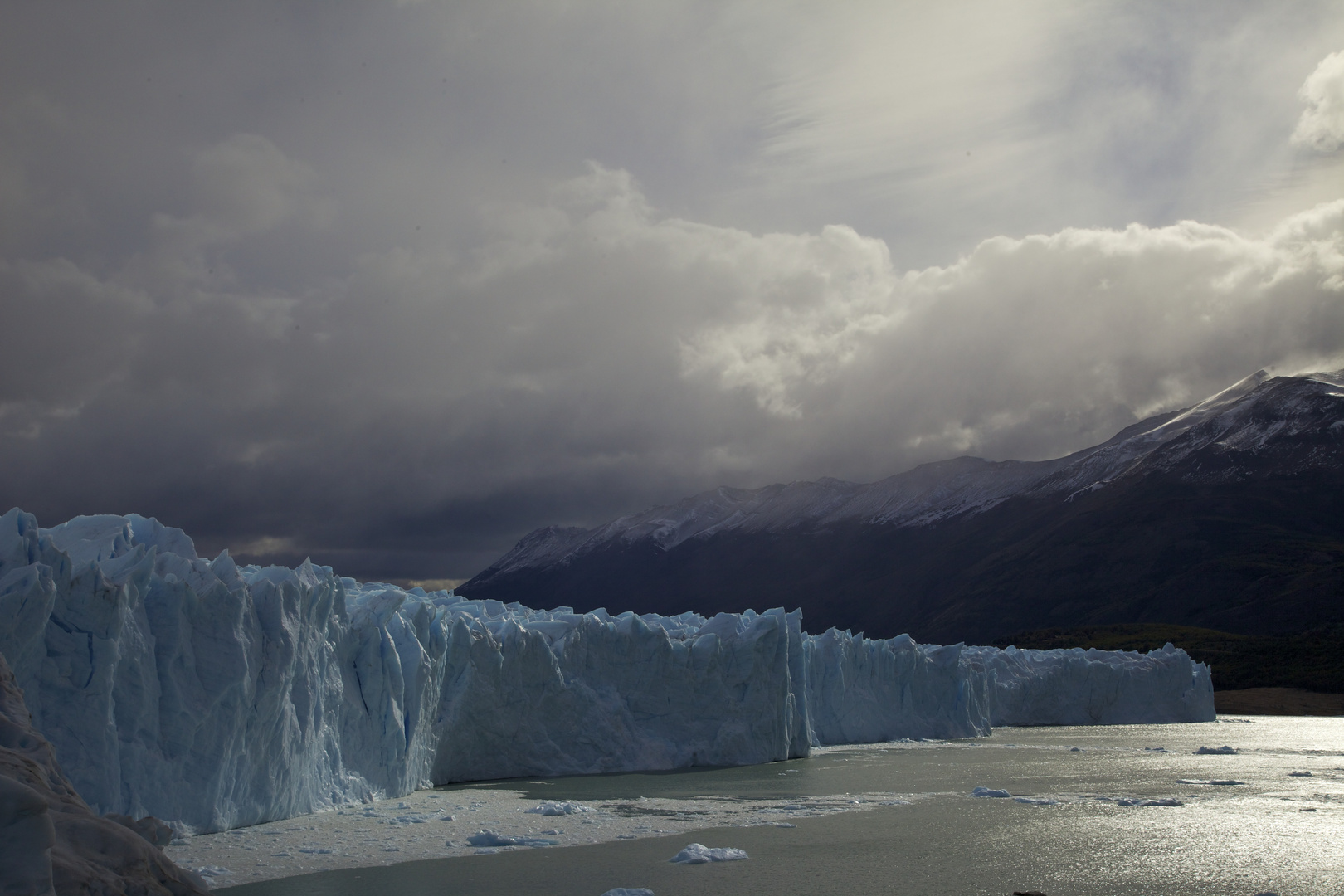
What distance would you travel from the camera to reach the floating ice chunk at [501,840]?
1338cm

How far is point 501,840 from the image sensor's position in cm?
1345

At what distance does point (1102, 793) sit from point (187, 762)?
1590 centimetres

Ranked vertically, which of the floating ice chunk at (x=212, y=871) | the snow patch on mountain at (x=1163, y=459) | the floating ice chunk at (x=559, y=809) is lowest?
the floating ice chunk at (x=559, y=809)

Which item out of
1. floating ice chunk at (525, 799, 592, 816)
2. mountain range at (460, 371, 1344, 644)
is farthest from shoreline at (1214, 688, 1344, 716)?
floating ice chunk at (525, 799, 592, 816)

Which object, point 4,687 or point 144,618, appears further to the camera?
point 144,618

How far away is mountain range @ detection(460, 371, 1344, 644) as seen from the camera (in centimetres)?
9650

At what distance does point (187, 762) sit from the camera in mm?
13047

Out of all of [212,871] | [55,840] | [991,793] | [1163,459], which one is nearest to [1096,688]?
[991,793]

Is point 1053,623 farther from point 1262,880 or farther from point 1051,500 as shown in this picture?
point 1262,880

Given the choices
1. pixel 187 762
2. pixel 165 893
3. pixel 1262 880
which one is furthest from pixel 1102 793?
pixel 165 893

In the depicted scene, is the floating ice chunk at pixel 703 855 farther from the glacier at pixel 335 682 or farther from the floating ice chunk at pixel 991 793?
the floating ice chunk at pixel 991 793

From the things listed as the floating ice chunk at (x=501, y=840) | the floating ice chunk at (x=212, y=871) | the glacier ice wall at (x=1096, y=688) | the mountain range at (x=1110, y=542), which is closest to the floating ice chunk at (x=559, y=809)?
the floating ice chunk at (x=501, y=840)

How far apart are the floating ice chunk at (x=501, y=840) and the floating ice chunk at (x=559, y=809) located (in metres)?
2.34

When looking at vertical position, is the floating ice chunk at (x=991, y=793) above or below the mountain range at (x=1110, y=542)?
below
